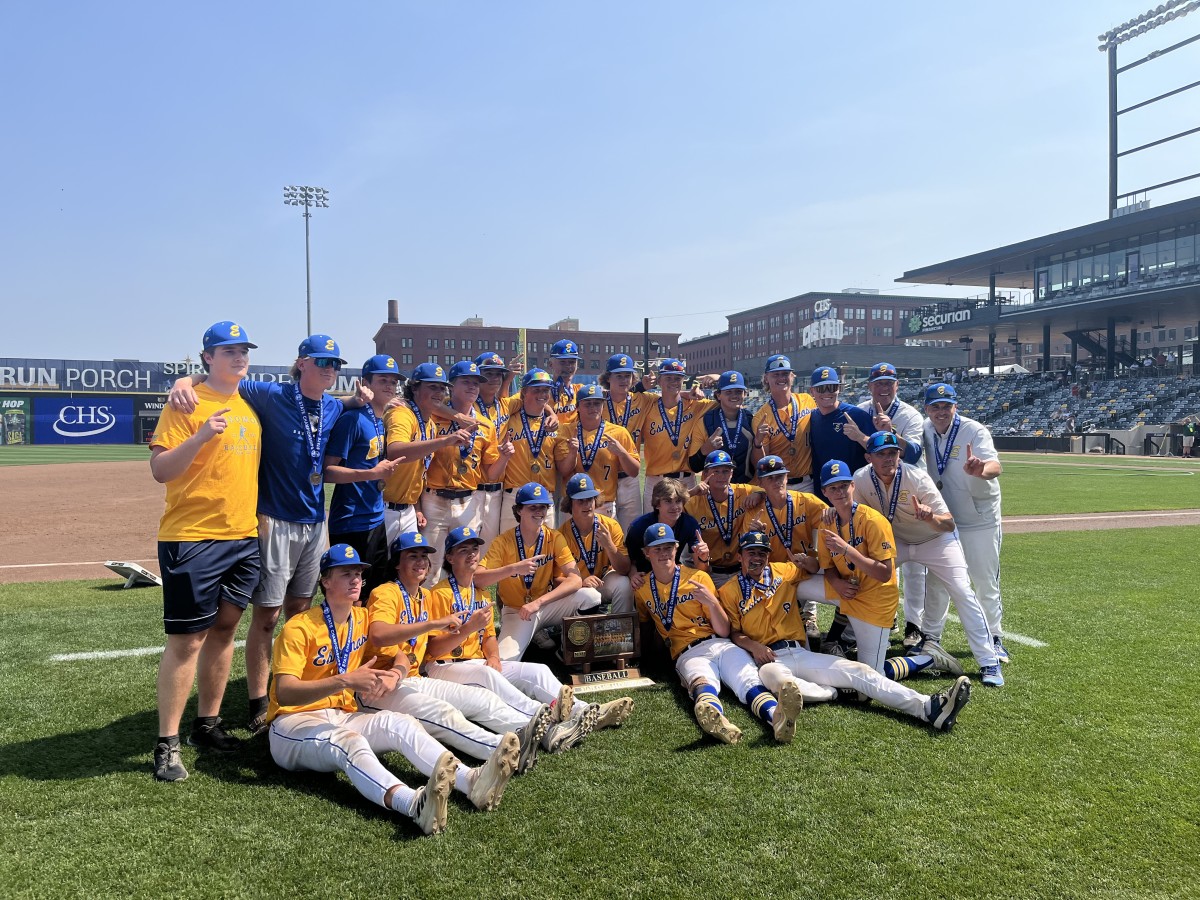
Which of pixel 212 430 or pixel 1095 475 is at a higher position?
pixel 212 430

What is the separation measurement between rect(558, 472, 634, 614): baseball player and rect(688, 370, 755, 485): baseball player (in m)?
1.31

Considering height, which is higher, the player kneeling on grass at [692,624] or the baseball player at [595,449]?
the baseball player at [595,449]

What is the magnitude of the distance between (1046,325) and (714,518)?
5477 centimetres

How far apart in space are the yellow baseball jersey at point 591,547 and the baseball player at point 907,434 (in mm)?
2281

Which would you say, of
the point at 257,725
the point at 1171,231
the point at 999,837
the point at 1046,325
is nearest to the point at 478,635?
the point at 257,725

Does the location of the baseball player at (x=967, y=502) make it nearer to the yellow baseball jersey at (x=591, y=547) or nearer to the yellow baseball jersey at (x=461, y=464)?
the yellow baseball jersey at (x=591, y=547)

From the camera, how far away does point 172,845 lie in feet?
10.9

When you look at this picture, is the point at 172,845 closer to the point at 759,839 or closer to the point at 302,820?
the point at 302,820

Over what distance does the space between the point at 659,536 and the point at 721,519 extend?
3.58ft

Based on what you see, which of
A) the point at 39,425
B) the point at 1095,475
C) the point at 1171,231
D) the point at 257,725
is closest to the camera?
the point at 257,725

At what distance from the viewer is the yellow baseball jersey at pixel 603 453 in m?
6.61

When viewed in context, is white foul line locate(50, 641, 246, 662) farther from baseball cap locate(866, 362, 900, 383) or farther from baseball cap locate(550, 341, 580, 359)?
baseball cap locate(866, 362, 900, 383)

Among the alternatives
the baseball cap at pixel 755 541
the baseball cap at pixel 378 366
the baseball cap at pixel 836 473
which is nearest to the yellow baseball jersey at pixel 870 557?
the baseball cap at pixel 836 473

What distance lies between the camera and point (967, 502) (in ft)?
20.0
